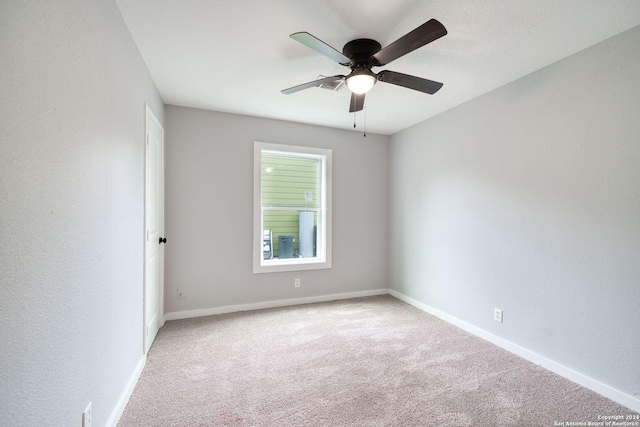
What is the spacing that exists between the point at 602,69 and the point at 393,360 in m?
2.71

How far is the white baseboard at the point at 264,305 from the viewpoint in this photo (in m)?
3.26

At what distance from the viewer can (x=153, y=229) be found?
107 inches

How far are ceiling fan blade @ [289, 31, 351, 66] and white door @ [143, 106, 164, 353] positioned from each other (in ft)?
5.24

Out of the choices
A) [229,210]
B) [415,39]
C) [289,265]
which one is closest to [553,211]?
[415,39]

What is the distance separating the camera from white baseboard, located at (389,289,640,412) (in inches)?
72.7

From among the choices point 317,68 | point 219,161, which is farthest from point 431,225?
point 219,161

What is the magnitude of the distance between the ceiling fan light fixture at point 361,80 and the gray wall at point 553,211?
1545mm

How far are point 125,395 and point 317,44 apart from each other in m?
2.53

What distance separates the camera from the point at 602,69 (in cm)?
197

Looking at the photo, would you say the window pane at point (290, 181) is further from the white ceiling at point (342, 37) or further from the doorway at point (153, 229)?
the doorway at point (153, 229)

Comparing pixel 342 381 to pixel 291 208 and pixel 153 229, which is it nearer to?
pixel 153 229

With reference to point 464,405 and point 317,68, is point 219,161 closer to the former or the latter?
point 317,68

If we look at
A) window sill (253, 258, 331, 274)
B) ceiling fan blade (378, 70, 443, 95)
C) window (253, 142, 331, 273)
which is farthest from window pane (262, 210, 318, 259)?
ceiling fan blade (378, 70, 443, 95)

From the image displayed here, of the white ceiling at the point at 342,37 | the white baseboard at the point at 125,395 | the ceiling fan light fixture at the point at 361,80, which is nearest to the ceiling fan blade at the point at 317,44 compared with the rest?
the ceiling fan light fixture at the point at 361,80
